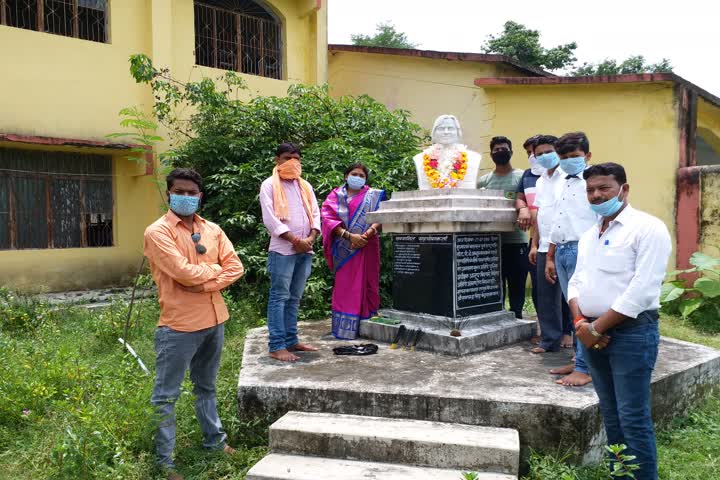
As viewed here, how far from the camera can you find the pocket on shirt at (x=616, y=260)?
8.40 ft

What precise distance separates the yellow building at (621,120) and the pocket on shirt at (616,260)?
5979 millimetres

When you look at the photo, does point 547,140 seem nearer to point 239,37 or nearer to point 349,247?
point 349,247

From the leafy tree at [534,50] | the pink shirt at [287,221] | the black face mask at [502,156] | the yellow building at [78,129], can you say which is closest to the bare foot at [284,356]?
the pink shirt at [287,221]

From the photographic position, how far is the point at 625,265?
2.57 m

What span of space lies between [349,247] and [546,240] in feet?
5.84

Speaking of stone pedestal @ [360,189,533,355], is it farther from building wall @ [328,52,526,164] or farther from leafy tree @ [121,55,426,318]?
building wall @ [328,52,526,164]

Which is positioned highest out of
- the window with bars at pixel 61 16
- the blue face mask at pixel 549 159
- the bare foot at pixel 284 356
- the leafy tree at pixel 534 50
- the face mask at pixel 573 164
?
the leafy tree at pixel 534 50

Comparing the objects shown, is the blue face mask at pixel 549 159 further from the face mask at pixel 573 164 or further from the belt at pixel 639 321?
the belt at pixel 639 321

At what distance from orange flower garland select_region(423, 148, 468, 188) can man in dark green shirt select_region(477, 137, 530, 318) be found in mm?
285

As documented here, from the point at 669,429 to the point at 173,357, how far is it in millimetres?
3287

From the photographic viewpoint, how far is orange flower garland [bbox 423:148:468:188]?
5.08m

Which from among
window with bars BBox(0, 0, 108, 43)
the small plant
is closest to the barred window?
window with bars BBox(0, 0, 108, 43)

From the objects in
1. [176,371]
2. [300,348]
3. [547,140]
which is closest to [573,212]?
[547,140]

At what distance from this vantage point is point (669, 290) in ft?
24.0
